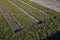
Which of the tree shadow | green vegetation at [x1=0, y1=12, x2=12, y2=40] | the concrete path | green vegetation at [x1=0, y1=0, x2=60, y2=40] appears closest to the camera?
the tree shadow

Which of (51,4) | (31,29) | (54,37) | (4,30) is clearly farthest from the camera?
(51,4)

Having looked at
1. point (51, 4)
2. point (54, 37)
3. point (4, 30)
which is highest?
point (54, 37)

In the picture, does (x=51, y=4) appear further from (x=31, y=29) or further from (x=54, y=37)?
(x=54, y=37)

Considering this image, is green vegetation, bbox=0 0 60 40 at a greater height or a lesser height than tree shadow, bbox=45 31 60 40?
lesser

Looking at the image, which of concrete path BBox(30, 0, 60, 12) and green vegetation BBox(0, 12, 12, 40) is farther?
concrete path BBox(30, 0, 60, 12)

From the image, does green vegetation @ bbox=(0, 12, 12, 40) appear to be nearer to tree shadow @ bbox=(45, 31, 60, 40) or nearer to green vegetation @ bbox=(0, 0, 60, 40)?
green vegetation @ bbox=(0, 0, 60, 40)

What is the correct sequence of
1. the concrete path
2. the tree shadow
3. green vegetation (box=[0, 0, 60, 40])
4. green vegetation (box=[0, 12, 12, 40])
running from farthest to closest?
the concrete path → green vegetation (box=[0, 12, 12, 40]) → green vegetation (box=[0, 0, 60, 40]) → the tree shadow

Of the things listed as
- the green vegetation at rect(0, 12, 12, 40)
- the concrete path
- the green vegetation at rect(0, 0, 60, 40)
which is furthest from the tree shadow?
the concrete path

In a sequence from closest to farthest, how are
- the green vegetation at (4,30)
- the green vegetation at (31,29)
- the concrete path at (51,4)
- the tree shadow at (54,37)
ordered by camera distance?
the tree shadow at (54,37), the green vegetation at (31,29), the green vegetation at (4,30), the concrete path at (51,4)

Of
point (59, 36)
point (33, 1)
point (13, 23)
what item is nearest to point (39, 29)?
point (59, 36)

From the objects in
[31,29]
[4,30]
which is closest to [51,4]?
[31,29]

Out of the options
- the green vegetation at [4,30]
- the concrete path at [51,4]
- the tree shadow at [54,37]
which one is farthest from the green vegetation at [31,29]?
the concrete path at [51,4]

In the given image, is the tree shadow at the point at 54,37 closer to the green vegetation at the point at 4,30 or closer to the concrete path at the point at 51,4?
the green vegetation at the point at 4,30
